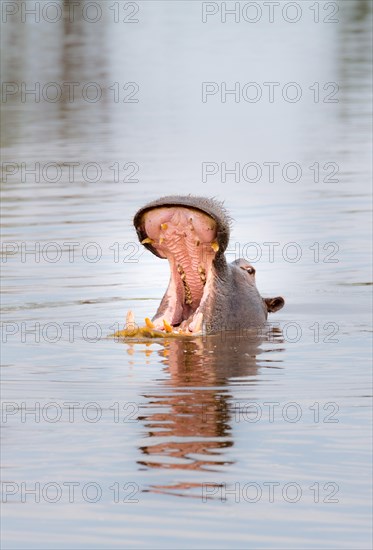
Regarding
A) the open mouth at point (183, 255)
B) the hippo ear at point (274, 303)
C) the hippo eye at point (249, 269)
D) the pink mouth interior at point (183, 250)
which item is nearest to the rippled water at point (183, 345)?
the hippo ear at point (274, 303)

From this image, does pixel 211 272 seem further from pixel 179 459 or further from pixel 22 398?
pixel 179 459

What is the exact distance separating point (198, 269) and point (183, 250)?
0.23 m

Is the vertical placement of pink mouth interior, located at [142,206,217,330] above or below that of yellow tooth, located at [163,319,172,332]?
above

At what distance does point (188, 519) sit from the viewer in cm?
762

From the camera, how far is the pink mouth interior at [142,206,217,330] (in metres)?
11.2

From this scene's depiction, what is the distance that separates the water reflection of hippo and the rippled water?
0.19m

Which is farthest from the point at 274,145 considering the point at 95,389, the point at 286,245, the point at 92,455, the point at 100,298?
the point at 92,455

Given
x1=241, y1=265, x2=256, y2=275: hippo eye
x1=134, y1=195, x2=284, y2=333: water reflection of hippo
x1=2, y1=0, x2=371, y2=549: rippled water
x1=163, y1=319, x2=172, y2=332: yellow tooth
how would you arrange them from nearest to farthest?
x1=2, y1=0, x2=371, y2=549: rippled water, x1=134, y1=195, x2=284, y2=333: water reflection of hippo, x1=163, y1=319, x2=172, y2=332: yellow tooth, x1=241, y1=265, x2=256, y2=275: hippo eye

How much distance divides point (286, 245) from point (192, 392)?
5756mm

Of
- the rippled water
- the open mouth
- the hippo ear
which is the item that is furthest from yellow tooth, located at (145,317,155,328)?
A: the hippo ear

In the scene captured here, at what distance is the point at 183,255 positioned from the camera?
37.8ft

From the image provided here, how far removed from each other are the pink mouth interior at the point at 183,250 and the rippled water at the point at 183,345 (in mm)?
→ 324

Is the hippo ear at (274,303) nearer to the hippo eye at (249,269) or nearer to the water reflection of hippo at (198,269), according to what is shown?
the water reflection of hippo at (198,269)

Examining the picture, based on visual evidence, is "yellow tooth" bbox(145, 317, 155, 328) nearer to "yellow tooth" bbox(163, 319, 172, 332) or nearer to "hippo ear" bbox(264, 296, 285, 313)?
"yellow tooth" bbox(163, 319, 172, 332)
